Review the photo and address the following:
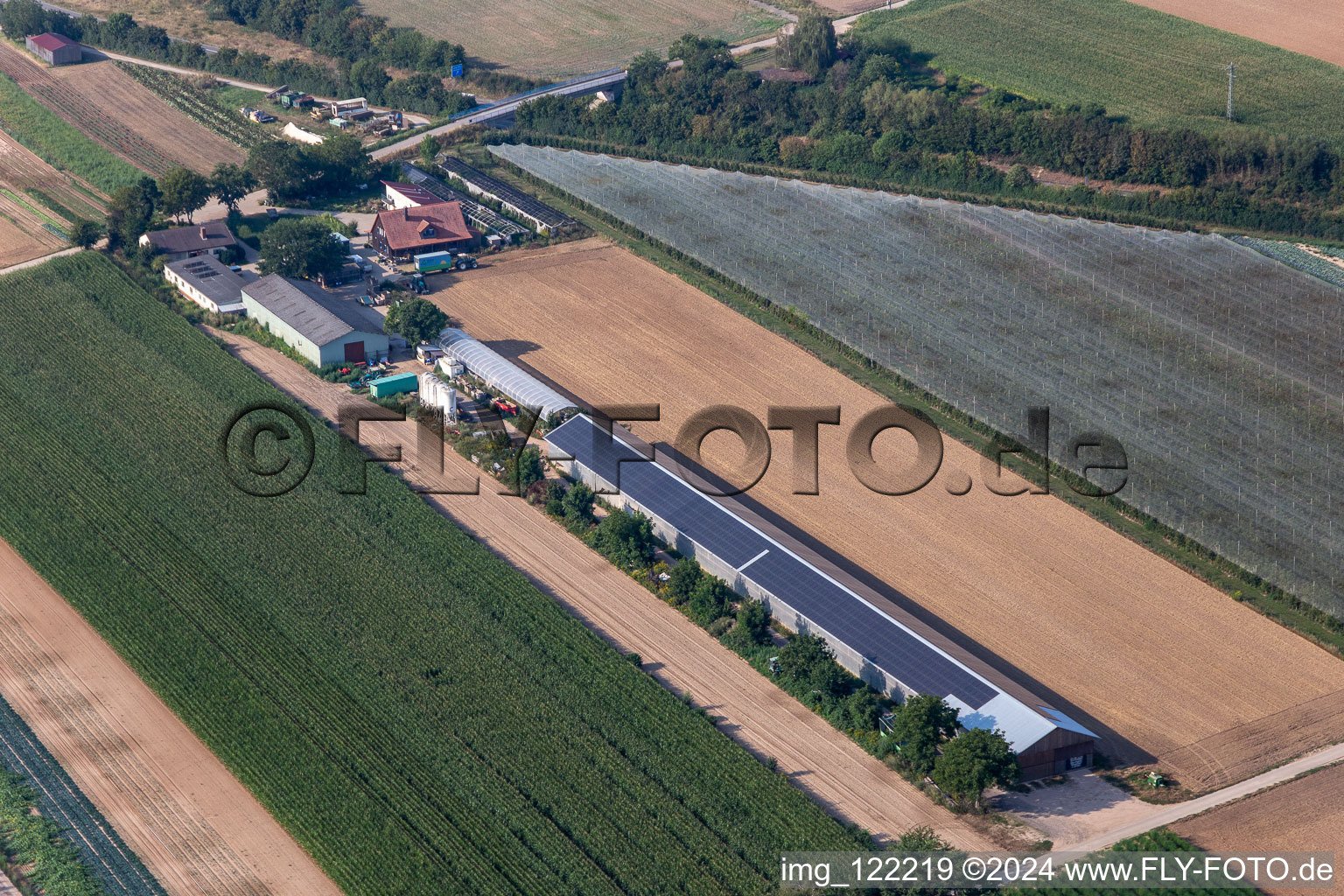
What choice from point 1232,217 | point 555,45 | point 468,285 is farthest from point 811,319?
point 555,45

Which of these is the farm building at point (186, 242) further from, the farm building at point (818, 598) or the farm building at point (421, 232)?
the farm building at point (818, 598)

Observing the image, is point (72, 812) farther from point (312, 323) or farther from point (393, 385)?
point (312, 323)

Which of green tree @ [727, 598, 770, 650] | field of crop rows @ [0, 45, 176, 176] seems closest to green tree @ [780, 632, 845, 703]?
green tree @ [727, 598, 770, 650]

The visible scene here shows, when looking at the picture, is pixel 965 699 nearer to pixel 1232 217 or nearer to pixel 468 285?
pixel 468 285

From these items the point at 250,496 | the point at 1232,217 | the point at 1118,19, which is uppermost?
the point at 1118,19

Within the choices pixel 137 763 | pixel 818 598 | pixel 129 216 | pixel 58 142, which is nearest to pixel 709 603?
pixel 818 598

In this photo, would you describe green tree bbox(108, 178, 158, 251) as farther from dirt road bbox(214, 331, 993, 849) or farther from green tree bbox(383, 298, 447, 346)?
dirt road bbox(214, 331, 993, 849)

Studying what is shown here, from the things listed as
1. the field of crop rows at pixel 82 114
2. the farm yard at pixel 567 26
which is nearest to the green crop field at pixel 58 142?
the field of crop rows at pixel 82 114
